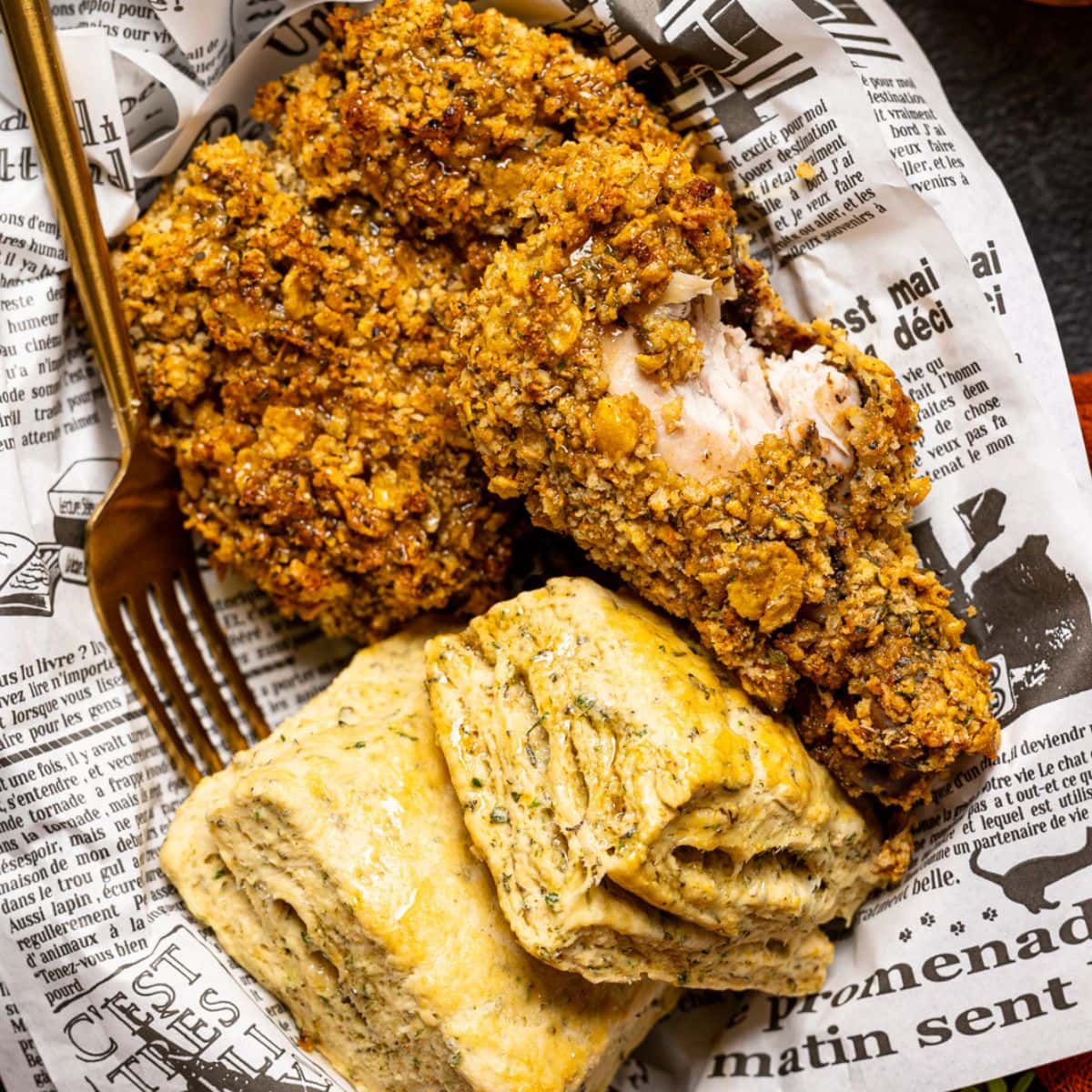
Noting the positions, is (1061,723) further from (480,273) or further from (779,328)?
(480,273)

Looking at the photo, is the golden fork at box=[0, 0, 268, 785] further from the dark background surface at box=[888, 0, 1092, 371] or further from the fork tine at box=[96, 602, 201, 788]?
the dark background surface at box=[888, 0, 1092, 371]

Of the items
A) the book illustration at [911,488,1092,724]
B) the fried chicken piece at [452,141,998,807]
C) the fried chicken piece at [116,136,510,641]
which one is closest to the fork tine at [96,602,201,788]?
the fried chicken piece at [116,136,510,641]

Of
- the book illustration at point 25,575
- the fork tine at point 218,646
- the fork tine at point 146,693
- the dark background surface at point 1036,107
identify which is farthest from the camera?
the dark background surface at point 1036,107

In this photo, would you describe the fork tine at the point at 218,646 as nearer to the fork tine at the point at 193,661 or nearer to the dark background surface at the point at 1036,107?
the fork tine at the point at 193,661

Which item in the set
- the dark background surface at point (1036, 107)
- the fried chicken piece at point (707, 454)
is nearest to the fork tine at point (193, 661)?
the fried chicken piece at point (707, 454)

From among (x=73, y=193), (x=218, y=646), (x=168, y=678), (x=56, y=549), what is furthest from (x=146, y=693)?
(x=73, y=193)

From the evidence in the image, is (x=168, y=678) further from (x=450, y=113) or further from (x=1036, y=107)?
(x=1036, y=107)

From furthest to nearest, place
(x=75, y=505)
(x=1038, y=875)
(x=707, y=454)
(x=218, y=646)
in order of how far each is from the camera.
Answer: (x=218, y=646), (x=75, y=505), (x=1038, y=875), (x=707, y=454)
